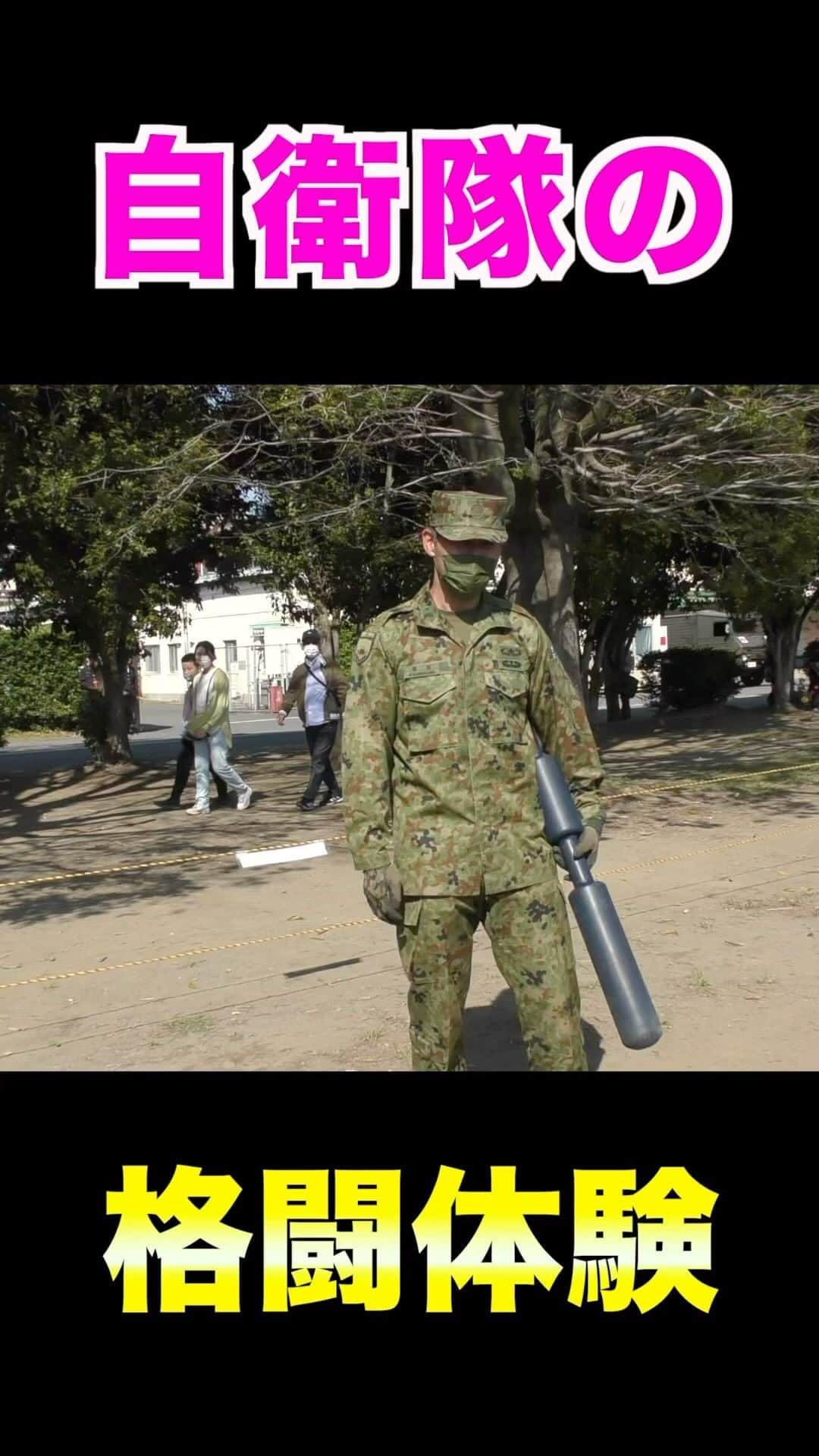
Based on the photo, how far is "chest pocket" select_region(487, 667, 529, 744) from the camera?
3930 millimetres

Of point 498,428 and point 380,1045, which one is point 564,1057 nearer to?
point 380,1045

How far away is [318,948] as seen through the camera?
704 cm

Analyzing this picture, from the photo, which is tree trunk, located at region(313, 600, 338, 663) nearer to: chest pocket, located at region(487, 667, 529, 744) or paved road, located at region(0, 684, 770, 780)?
paved road, located at region(0, 684, 770, 780)

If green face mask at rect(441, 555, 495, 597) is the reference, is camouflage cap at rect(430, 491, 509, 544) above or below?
above

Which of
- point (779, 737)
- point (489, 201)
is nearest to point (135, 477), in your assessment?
point (489, 201)

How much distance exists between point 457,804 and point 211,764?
362 inches

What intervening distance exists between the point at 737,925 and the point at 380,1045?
2.70 metres

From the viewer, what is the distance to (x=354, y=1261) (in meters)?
3.07

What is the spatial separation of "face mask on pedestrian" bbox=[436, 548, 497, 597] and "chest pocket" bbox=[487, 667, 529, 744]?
0.25 meters

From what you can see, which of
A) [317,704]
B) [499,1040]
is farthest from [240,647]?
[499,1040]

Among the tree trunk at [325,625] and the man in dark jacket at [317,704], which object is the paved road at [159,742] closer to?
the tree trunk at [325,625]

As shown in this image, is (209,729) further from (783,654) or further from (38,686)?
(38,686)

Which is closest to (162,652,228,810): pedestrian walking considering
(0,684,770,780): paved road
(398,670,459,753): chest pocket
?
(0,684,770,780): paved road

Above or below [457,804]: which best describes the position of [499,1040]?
below
